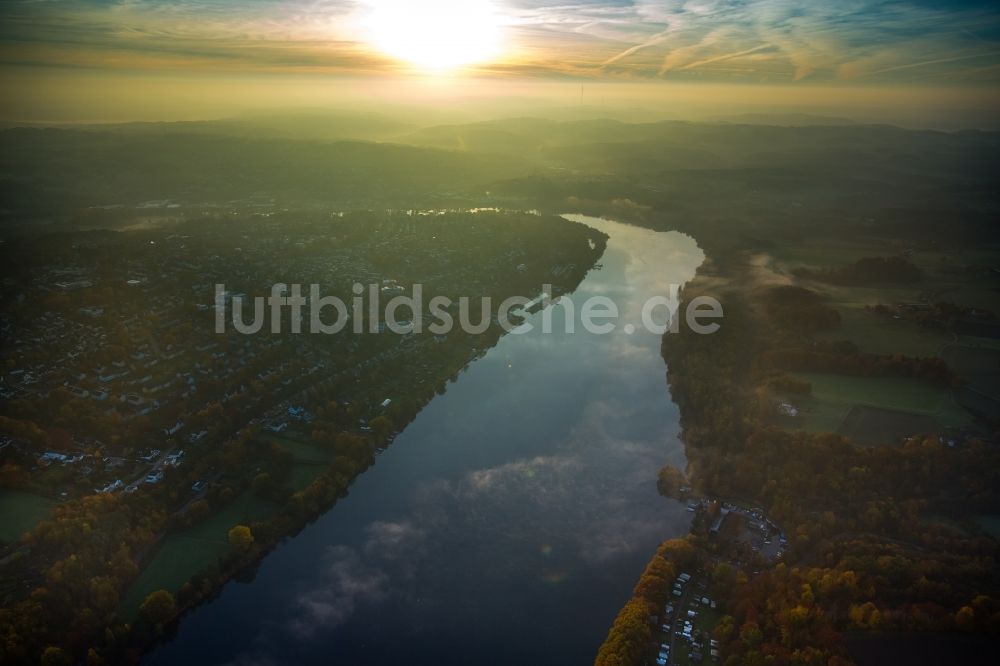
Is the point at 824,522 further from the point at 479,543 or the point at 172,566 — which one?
the point at 172,566

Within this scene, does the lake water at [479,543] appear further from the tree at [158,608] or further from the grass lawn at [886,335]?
the grass lawn at [886,335]

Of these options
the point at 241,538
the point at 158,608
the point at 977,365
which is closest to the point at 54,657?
the point at 158,608

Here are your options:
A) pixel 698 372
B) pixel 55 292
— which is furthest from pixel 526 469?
pixel 55 292

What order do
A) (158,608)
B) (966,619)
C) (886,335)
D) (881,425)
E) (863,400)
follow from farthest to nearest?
(886,335) < (863,400) < (881,425) < (158,608) < (966,619)

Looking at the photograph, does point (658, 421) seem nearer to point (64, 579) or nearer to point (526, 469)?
point (526, 469)

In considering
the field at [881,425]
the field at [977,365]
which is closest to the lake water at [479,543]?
the field at [881,425]
